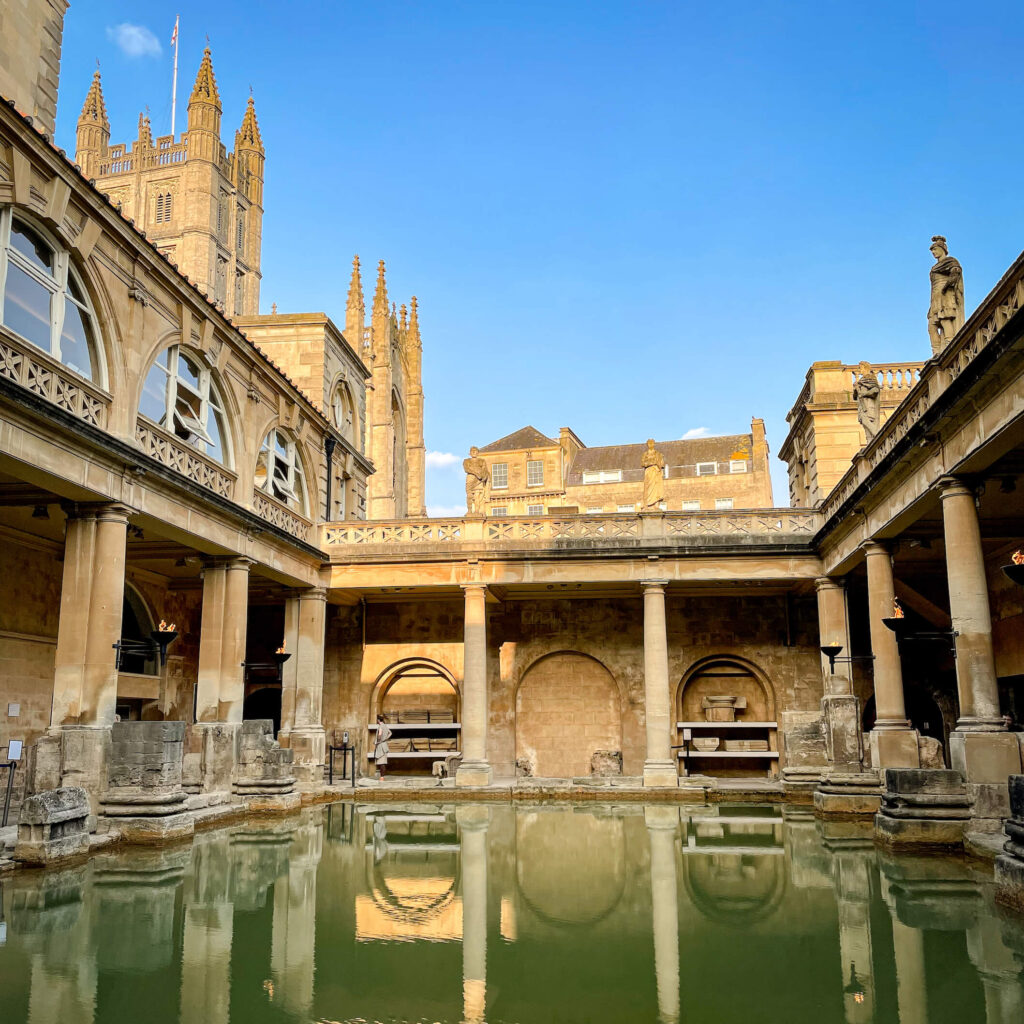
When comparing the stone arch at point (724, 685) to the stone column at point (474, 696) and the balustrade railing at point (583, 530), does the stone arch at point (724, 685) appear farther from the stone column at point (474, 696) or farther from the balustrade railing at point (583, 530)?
the stone column at point (474, 696)

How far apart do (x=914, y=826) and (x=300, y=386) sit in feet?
66.7

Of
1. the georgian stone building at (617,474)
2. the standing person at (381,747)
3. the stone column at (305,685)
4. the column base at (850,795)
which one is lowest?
the column base at (850,795)

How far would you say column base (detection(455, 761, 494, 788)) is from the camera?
71.7ft

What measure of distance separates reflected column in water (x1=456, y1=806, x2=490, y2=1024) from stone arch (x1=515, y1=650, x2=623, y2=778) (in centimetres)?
1220

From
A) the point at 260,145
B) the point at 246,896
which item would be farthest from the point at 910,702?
the point at 260,145

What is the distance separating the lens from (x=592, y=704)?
2756 centimetres

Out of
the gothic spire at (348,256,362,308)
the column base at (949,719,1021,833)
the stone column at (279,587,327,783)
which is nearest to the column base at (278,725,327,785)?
the stone column at (279,587,327,783)

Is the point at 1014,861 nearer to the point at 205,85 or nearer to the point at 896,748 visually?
the point at 896,748

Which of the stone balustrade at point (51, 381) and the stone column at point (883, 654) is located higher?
the stone balustrade at point (51, 381)

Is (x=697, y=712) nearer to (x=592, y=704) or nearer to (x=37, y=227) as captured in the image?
(x=592, y=704)

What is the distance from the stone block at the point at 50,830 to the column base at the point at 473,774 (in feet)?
35.2

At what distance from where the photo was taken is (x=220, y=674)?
18594 mm

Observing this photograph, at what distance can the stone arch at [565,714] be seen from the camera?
27.3m

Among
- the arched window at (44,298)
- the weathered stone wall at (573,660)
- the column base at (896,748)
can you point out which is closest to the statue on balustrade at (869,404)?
the column base at (896,748)
